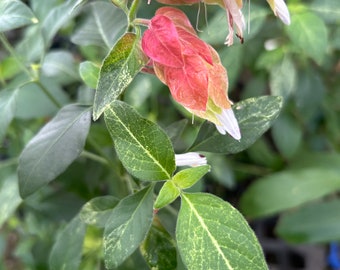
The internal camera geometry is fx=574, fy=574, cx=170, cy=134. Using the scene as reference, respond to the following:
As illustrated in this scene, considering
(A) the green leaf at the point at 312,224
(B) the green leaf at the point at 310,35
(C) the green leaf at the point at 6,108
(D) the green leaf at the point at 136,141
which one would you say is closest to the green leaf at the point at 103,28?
(C) the green leaf at the point at 6,108

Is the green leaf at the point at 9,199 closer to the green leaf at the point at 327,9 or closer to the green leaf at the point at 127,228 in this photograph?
the green leaf at the point at 127,228

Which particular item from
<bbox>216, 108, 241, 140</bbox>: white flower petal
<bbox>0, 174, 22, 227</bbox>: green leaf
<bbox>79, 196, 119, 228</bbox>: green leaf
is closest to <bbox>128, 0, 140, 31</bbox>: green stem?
<bbox>216, 108, 241, 140</bbox>: white flower petal

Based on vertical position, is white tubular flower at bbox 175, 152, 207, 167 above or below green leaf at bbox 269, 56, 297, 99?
above

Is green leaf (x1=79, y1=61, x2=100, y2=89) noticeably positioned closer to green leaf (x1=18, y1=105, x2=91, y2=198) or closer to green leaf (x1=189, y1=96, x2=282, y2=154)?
green leaf (x1=18, y1=105, x2=91, y2=198)

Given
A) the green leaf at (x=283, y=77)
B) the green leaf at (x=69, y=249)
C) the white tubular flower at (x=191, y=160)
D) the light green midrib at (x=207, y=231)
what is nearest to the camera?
the light green midrib at (x=207, y=231)

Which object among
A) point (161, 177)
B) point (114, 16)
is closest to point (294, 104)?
point (114, 16)

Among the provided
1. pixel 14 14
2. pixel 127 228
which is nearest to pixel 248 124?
pixel 127 228

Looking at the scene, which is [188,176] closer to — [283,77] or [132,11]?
[132,11]
